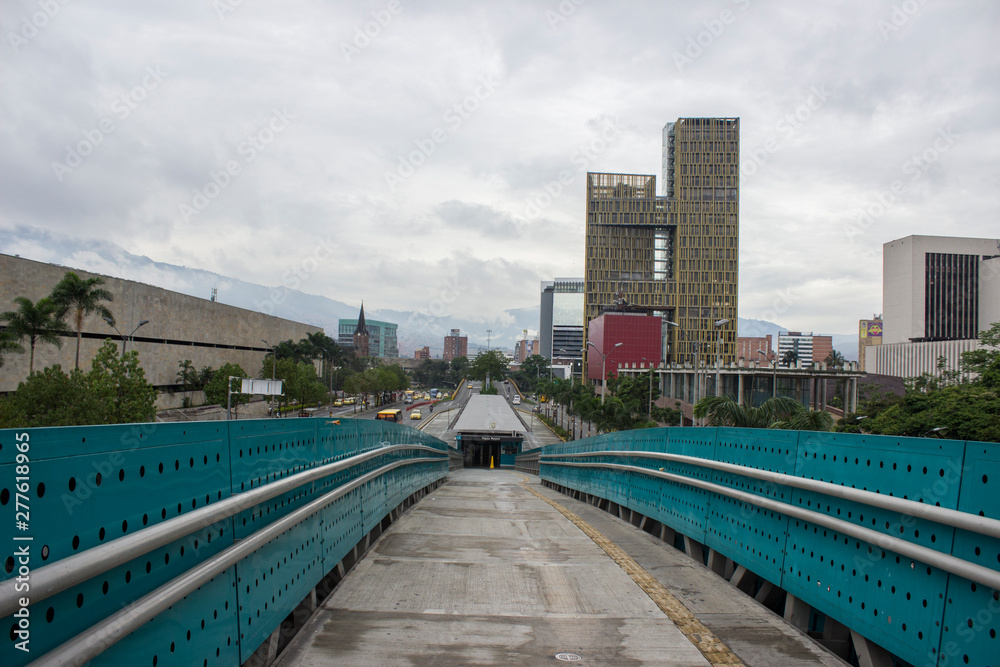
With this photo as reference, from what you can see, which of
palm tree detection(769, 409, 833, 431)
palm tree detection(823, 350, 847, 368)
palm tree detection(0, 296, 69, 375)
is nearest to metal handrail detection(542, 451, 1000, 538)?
palm tree detection(769, 409, 833, 431)

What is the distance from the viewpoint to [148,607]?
245 cm

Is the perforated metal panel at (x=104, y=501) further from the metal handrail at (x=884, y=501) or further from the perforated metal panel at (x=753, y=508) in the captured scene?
the perforated metal panel at (x=753, y=508)

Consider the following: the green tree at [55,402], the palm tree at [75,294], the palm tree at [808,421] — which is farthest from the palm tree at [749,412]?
the palm tree at [75,294]

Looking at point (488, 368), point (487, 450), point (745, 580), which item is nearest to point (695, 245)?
point (487, 450)

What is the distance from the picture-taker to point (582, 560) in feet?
21.7

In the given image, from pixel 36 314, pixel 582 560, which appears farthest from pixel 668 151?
pixel 582 560

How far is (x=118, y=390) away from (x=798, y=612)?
3197 centimetres

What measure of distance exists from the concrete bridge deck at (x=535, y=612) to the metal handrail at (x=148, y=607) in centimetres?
88

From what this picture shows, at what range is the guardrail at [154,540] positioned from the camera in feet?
6.62

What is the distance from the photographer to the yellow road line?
414 centimetres

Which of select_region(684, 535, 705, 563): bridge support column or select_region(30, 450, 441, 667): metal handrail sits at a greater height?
select_region(30, 450, 441, 667): metal handrail

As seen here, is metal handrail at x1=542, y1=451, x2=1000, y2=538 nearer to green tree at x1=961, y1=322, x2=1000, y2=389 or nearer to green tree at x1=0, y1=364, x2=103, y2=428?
green tree at x1=961, y1=322, x2=1000, y2=389

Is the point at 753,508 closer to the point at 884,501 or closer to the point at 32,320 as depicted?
the point at 884,501

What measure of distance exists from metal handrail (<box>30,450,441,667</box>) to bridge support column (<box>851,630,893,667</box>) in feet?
12.6
